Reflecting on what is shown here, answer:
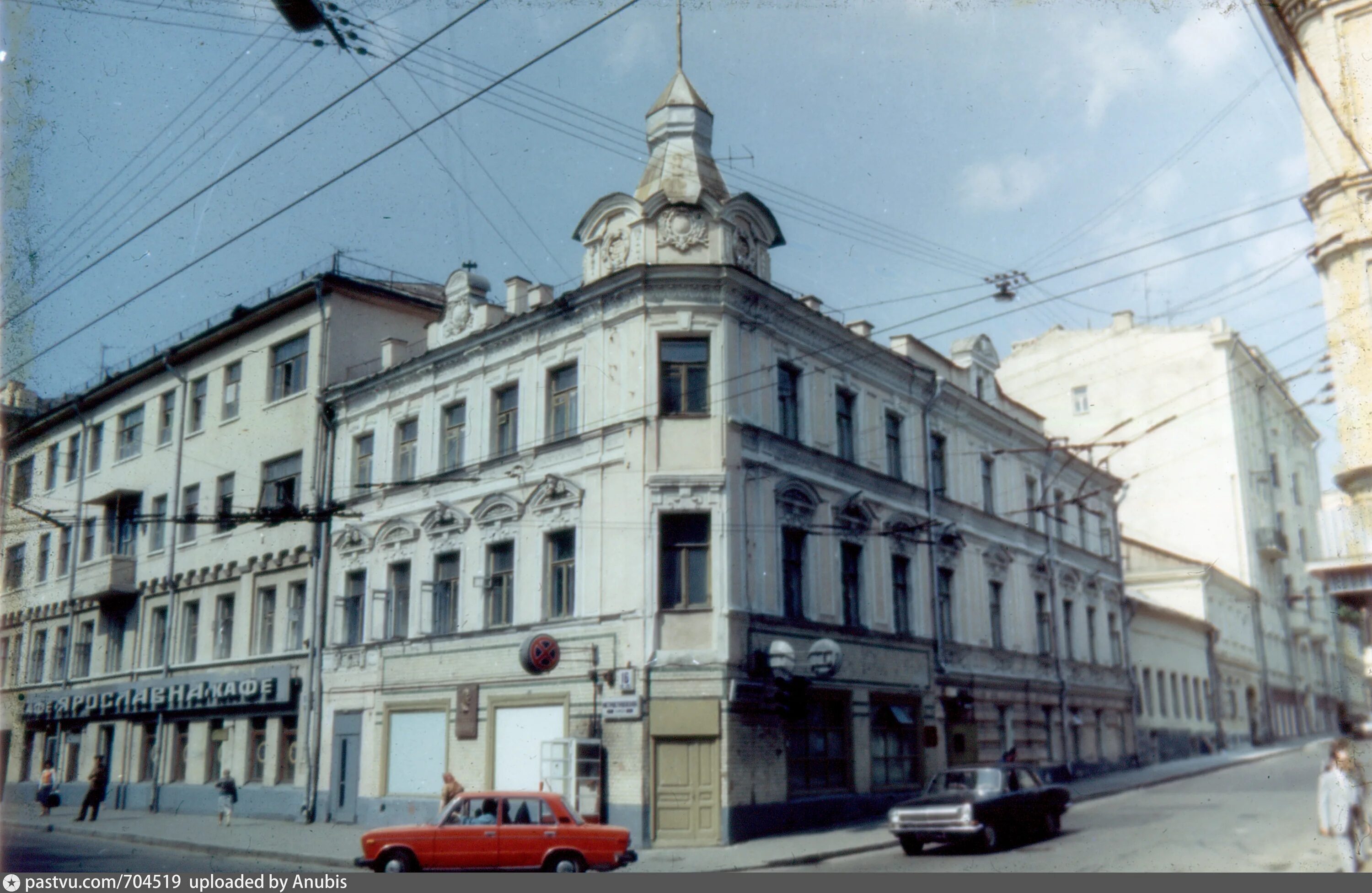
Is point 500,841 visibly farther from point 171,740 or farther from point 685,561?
point 171,740

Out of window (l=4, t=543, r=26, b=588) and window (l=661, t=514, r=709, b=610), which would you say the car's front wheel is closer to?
window (l=661, t=514, r=709, b=610)

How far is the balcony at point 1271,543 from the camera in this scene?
41.2 m

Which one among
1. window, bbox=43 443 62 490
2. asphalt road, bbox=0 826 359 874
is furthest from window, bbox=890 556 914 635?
window, bbox=43 443 62 490

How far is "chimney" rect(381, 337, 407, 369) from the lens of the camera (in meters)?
30.3

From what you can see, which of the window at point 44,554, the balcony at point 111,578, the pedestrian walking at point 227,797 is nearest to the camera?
the pedestrian walking at point 227,797

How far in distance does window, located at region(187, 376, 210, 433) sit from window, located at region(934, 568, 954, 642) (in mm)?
22692

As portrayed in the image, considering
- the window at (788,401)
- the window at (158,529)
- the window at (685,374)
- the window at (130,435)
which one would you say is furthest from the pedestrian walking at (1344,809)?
the window at (130,435)

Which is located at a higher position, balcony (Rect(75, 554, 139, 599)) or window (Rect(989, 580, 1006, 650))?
balcony (Rect(75, 554, 139, 599))

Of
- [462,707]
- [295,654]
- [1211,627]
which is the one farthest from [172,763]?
[1211,627]

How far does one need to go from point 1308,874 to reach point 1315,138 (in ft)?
34.2

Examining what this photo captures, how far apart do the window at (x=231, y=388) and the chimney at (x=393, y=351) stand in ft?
21.1

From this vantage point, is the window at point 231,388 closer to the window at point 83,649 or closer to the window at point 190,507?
the window at point 190,507

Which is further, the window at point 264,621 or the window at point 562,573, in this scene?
the window at point 264,621

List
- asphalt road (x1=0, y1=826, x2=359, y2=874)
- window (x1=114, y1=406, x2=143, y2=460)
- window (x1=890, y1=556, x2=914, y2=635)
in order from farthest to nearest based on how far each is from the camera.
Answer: window (x1=114, y1=406, x2=143, y2=460), window (x1=890, y1=556, x2=914, y2=635), asphalt road (x1=0, y1=826, x2=359, y2=874)
